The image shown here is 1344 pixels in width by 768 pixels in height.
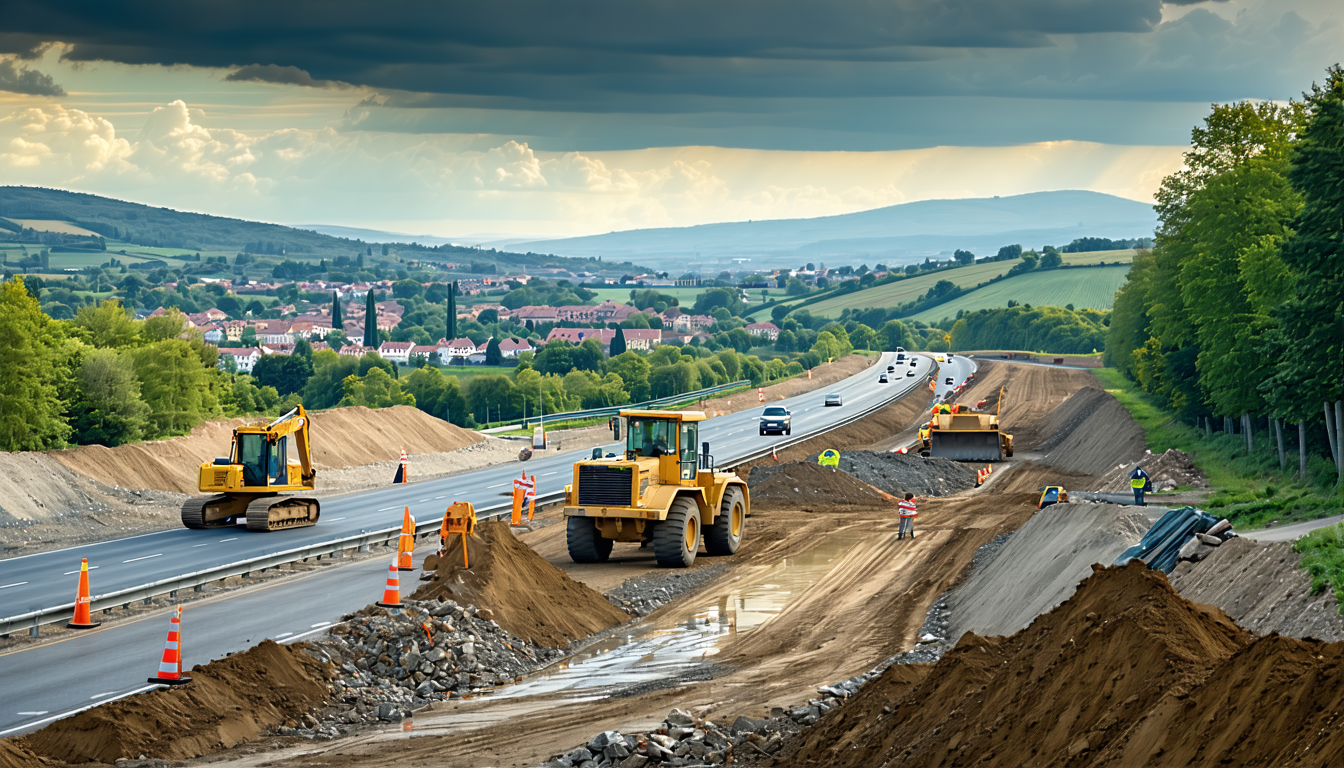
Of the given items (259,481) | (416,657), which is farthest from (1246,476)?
(416,657)

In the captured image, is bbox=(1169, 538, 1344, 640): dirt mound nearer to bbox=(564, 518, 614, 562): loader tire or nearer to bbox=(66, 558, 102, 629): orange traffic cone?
bbox=(564, 518, 614, 562): loader tire

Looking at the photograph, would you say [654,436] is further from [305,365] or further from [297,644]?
[305,365]

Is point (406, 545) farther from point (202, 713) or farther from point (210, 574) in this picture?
point (202, 713)

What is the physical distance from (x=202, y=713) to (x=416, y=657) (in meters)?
3.66

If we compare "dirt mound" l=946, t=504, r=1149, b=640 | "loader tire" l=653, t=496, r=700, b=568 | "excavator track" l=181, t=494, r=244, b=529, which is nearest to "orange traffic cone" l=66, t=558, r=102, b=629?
"loader tire" l=653, t=496, r=700, b=568

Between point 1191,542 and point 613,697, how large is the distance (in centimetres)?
935

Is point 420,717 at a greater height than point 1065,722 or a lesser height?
lesser

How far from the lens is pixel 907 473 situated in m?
48.2

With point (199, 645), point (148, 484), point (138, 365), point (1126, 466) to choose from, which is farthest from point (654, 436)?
Answer: point (138, 365)

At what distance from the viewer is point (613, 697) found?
16.6 meters

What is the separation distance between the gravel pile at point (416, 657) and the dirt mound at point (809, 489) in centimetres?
2104

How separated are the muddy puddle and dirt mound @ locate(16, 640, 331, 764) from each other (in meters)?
2.80

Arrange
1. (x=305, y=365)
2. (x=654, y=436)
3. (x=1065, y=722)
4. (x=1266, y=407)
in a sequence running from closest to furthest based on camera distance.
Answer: (x=1065, y=722), (x=654, y=436), (x=1266, y=407), (x=305, y=365)

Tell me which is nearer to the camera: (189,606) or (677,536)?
(189,606)
